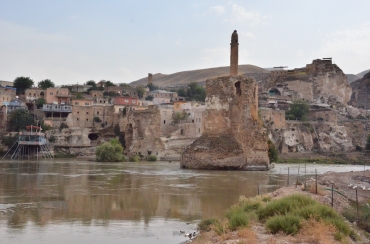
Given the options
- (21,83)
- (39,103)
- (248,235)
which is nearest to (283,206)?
(248,235)

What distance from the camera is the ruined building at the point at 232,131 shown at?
3656cm

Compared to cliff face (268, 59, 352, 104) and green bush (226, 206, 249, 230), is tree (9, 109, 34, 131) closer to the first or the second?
cliff face (268, 59, 352, 104)

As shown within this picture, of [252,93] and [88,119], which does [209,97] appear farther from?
[88,119]

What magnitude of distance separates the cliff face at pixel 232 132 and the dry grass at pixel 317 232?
87.0 feet

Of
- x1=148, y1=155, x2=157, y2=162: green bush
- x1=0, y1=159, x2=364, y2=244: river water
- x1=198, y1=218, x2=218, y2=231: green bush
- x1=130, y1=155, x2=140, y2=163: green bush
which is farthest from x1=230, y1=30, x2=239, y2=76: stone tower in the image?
x1=198, y1=218, x2=218, y2=231: green bush

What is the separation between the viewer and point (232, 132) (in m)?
37.1

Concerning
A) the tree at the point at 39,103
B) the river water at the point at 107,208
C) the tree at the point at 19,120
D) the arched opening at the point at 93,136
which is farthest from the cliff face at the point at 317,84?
the river water at the point at 107,208

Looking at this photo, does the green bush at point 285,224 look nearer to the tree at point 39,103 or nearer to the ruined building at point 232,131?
the ruined building at point 232,131

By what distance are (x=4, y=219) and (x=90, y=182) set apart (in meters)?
11.6

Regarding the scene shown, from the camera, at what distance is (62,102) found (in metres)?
64.4

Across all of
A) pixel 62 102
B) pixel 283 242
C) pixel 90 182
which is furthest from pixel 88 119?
pixel 283 242

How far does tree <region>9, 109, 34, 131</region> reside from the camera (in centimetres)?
5750

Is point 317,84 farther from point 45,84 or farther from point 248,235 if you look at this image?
point 248,235

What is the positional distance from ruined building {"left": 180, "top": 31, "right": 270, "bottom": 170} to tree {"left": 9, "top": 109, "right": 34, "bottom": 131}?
28965 millimetres
